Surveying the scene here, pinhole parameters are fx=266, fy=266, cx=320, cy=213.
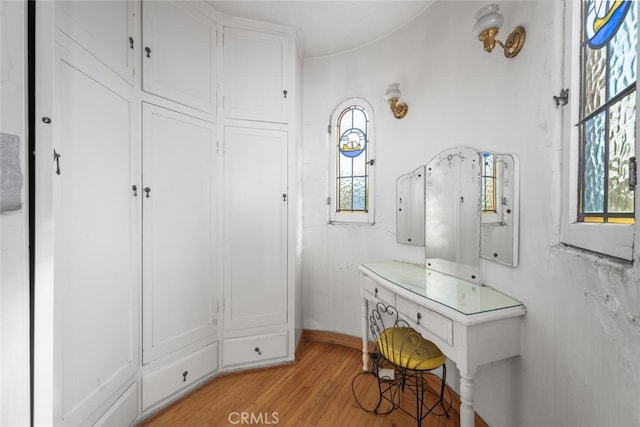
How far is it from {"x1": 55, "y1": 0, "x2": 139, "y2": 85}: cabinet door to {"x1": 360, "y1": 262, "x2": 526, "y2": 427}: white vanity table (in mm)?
1928

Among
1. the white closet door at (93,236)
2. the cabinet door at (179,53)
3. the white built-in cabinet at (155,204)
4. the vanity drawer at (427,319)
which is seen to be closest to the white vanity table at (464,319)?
the vanity drawer at (427,319)

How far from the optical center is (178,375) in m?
1.74

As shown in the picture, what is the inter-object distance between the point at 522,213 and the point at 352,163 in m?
1.46

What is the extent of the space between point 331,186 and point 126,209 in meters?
1.62

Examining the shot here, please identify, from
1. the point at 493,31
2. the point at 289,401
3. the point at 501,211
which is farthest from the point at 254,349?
the point at 493,31

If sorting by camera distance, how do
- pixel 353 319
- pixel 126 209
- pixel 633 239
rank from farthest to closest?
pixel 353 319, pixel 126 209, pixel 633 239

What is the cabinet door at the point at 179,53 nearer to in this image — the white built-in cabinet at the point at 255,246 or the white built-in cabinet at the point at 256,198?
the white built-in cabinet at the point at 256,198

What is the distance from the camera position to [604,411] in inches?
31.0

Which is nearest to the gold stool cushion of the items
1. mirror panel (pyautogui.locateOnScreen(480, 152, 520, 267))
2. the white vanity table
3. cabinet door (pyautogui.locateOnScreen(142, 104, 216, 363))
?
the white vanity table

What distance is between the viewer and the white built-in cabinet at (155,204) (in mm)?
1076

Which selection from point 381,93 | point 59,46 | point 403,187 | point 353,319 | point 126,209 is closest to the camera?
point 59,46

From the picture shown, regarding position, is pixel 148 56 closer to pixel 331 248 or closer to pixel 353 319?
pixel 331 248

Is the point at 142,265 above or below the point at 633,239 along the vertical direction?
below

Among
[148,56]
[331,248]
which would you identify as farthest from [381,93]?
[148,56]
